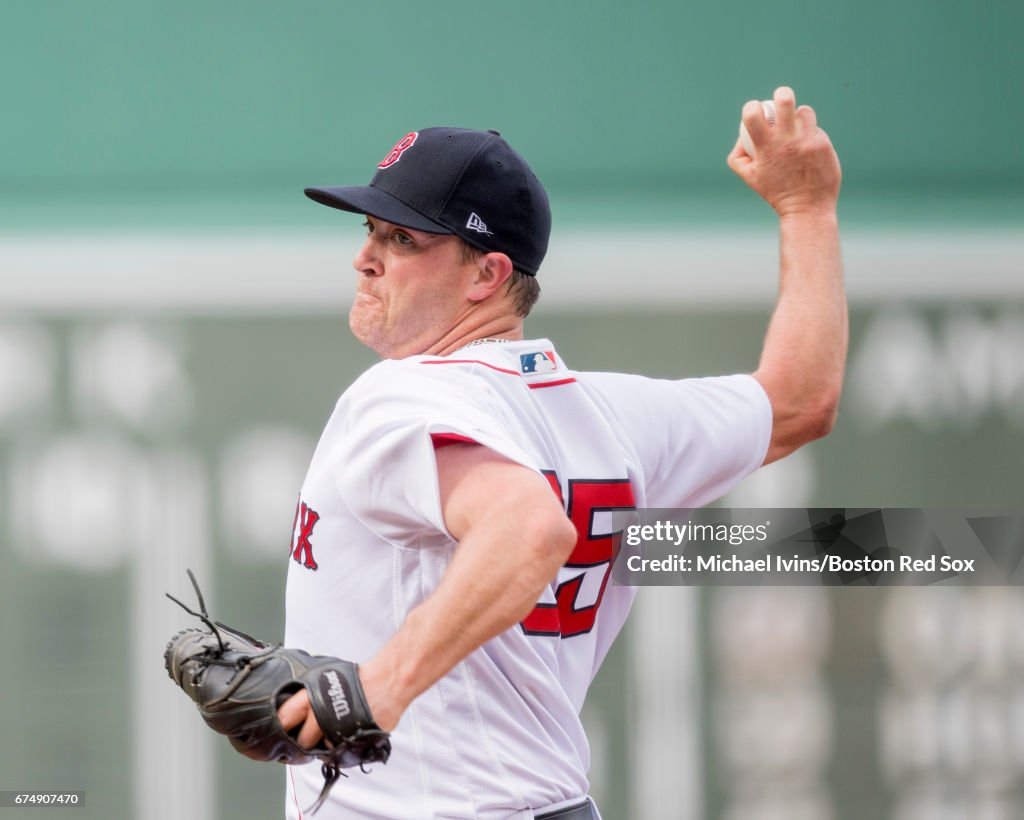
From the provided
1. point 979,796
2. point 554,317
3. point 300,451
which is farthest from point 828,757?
point 300,451

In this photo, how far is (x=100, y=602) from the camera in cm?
266

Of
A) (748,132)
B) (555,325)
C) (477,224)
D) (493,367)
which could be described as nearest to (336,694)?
(493,367)

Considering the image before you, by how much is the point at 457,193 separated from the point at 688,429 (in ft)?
1.52

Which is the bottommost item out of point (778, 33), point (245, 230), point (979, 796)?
point (979, 796)

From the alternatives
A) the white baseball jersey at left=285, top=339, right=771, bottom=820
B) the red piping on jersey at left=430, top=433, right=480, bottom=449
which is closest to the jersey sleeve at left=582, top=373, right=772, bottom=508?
the white baseball jersey at left=285, top=339, right=771, bottom=820

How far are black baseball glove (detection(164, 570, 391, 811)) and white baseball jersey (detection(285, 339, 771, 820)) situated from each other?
0.12 meters

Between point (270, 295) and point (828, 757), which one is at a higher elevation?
point (270, 295)

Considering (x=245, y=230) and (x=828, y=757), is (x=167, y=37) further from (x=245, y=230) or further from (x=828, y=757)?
(x=828, y=757)

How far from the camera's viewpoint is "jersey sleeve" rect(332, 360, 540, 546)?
1245 millimetres

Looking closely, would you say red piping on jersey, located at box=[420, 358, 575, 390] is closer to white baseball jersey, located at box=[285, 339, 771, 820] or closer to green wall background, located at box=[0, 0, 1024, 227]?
white baseball jersey, located at box=[285, 339, 771, 820]

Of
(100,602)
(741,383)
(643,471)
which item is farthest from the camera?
(100,602)

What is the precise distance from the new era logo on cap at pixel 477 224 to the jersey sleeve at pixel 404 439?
0.29 m

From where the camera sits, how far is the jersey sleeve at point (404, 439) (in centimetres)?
125

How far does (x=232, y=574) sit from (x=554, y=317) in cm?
91
